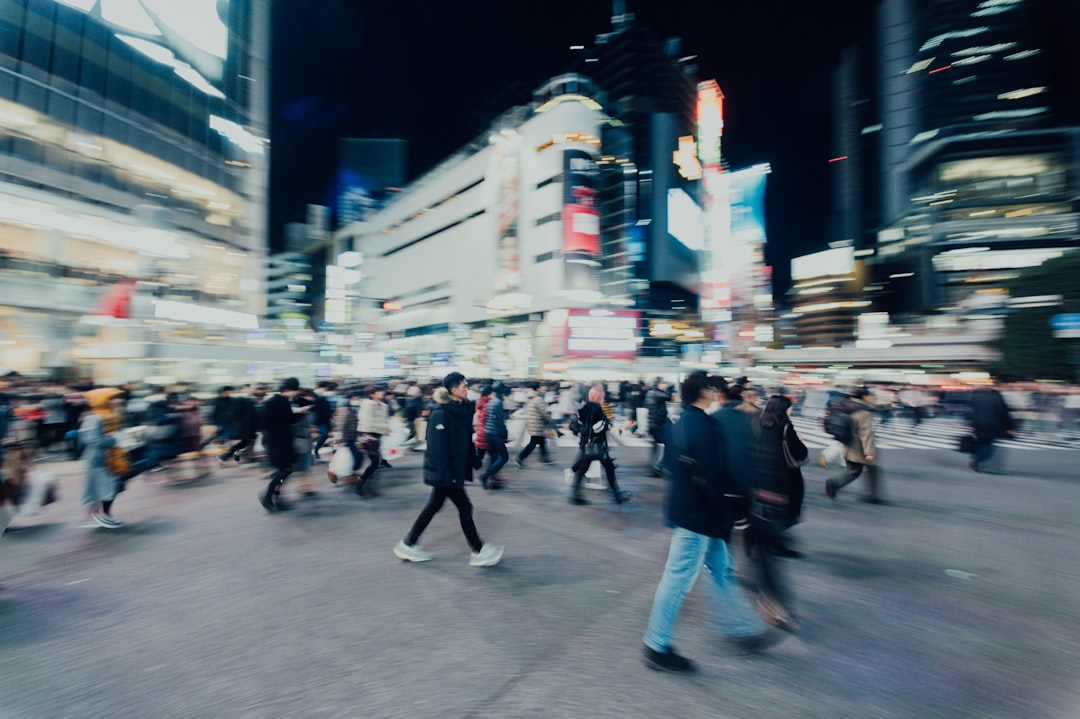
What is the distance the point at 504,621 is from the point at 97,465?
5.75 m

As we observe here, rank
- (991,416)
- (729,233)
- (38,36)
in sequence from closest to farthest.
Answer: (991,416), (38,36), (729,233)

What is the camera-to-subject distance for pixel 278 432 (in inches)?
276

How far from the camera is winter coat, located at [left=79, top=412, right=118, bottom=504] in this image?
6.28 metres

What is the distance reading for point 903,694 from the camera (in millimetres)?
2891

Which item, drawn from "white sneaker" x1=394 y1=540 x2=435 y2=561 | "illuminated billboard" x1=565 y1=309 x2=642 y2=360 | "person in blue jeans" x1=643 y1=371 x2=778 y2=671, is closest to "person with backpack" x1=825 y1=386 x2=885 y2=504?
"person in blue jeans" x1=643 y1=371 x2=778 y2=671

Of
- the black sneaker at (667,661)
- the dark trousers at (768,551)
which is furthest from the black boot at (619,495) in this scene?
the black sneaker at (667,661)

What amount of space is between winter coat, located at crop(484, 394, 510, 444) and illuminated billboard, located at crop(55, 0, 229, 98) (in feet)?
127

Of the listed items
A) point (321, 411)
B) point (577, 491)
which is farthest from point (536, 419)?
point (321, 411)

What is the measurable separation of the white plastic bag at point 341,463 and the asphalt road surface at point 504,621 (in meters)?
1.31

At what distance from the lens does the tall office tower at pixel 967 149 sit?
247 ft

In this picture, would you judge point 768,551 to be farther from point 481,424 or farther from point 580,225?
point 580,225

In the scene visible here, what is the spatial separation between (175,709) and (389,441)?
8516 mm

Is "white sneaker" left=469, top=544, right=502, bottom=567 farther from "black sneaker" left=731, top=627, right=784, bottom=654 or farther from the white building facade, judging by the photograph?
the white building facade

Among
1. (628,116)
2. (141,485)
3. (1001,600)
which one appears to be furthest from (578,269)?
(1001,600)
